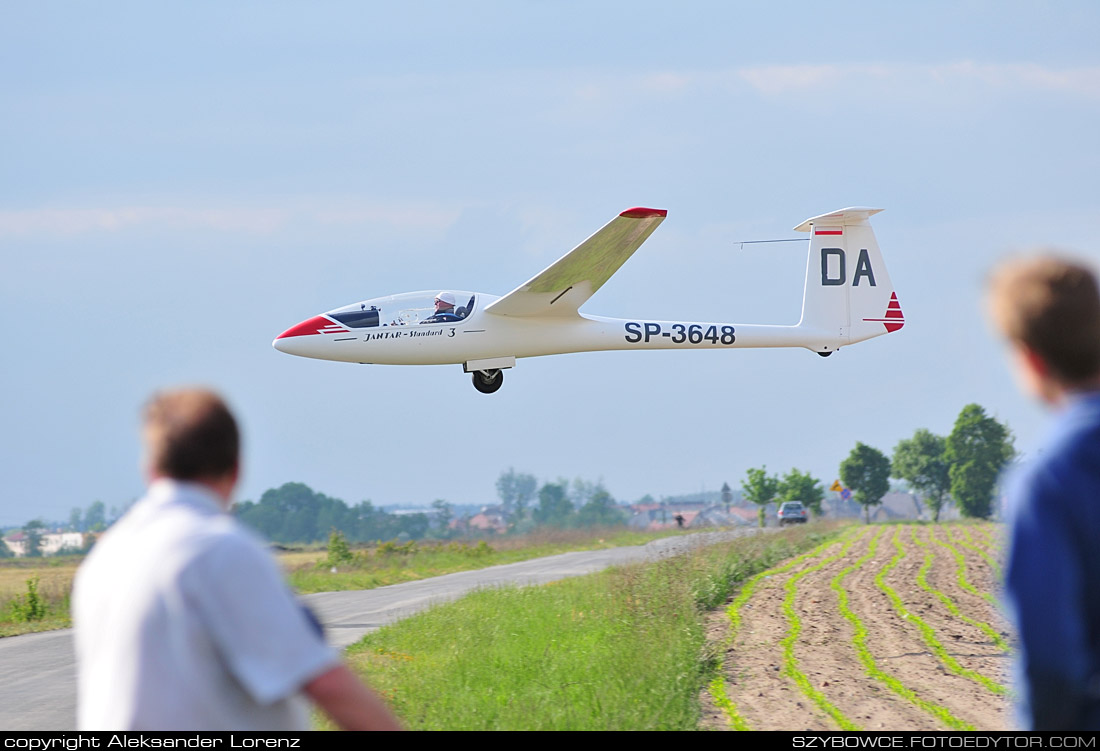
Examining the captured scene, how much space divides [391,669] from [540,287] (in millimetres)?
5366

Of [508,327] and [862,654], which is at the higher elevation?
[508,327]

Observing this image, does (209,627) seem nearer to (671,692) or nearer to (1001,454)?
(671,692)

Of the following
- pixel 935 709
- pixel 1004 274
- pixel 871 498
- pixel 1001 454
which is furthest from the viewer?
pixel 871 498

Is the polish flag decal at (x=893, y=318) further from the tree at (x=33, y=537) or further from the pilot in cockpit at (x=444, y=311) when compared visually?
the tree at (x=33, y=537)

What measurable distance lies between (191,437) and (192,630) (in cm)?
48

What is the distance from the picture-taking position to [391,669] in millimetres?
13570

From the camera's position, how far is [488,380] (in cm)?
1378

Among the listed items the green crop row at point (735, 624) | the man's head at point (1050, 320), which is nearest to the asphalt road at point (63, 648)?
the green crop row at point (735, 624)

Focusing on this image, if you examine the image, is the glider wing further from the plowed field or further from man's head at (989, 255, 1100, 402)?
man's head at (989, 255, 1100, 402)

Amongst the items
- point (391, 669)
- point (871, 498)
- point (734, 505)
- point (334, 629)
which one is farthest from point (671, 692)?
point (734, 505)

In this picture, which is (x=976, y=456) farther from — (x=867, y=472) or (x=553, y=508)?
(x=553, y=508)

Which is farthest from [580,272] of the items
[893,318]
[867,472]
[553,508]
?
[553,508]

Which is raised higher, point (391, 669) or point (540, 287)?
point (540, 287)

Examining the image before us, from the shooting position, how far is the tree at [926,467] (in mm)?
94125
